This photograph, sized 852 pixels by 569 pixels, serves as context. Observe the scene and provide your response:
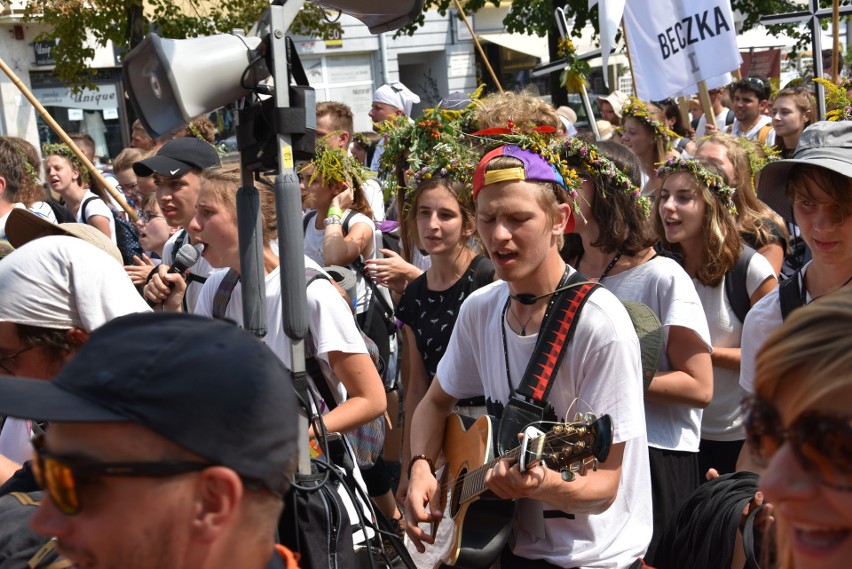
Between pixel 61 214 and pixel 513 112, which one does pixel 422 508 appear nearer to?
pixel 513 112

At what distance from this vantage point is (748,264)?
14.4ft

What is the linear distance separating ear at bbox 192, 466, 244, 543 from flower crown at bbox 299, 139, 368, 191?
4405 mm

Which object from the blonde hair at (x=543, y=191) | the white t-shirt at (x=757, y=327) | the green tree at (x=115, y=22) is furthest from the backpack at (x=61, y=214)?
the green tree at (x=115, y=22)

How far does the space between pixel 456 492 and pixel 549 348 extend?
1.91 ft

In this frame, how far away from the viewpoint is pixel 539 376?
9.46 ft

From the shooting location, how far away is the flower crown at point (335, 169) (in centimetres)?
609

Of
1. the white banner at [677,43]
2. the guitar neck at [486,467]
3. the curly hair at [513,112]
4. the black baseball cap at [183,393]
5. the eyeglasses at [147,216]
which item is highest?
the white banner at [677,43]

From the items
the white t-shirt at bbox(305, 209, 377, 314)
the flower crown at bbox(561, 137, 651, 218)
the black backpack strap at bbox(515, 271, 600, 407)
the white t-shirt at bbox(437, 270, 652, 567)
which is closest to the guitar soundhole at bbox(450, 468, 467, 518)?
the white t-shirt at bbox(437, 270, 652, 567)

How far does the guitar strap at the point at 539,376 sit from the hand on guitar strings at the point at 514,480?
0.65ft

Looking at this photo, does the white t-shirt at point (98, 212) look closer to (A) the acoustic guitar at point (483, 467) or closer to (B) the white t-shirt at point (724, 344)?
(B) the white t-shirt at point (724, 344)

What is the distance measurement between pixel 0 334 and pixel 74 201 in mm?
7073

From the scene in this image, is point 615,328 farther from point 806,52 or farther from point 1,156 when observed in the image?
point 806,52

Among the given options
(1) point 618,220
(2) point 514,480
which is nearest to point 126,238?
(1) point 618,220

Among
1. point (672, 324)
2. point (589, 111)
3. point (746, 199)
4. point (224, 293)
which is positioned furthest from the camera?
point (589, 111)
